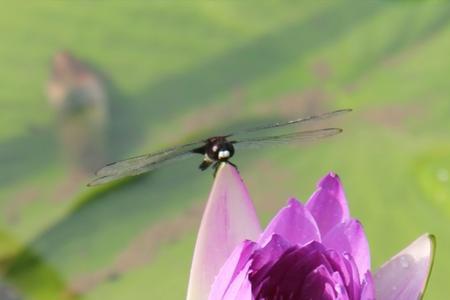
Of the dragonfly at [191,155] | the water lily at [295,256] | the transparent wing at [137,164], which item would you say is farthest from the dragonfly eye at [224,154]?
the water lily at [295,256]

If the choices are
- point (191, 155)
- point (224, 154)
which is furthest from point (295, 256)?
point (191, 155)

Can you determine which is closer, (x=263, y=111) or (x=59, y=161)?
Answer: (x=59, y=161)

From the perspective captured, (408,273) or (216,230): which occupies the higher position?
(216,230)

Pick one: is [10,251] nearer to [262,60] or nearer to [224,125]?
[224,125]

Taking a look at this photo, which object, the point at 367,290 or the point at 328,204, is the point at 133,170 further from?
A: the point at 367,290

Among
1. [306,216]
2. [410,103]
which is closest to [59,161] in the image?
[410,103]

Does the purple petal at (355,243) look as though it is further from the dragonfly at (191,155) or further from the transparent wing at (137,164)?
the transparent wing at (137,164)

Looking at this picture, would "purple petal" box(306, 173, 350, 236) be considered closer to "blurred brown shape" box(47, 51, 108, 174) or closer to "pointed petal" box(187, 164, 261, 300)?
"pointed petal" box(187, 164, 261, 300)

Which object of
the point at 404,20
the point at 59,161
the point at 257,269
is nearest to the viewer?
the point at 257,269
